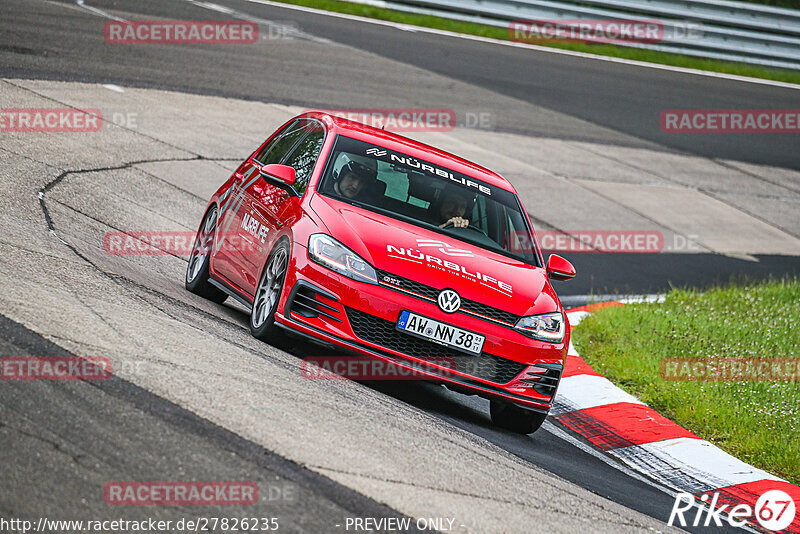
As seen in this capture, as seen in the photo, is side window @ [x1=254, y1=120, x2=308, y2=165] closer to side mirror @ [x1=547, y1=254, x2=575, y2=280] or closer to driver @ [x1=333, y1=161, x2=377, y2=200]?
driver @ [x1=333, y1=161, x2=377, y2=200]

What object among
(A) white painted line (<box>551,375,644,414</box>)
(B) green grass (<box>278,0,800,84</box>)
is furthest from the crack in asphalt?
(B) green grass (<box>278,0,800,84</box>)

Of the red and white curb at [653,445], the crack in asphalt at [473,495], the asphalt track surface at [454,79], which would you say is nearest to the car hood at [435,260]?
the red and white curb at [653,445]

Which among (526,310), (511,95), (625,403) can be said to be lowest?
(625,403)

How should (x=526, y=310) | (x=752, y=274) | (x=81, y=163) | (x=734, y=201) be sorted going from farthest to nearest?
(x=734, y=201), (x=752, y=274), (x=81, y=163), (x=526, y=310)

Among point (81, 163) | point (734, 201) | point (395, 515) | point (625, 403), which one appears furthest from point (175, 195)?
point (734, 201)

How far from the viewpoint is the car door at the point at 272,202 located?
288 inches

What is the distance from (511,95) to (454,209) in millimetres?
14177

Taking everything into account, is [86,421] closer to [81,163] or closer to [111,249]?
[111,249]

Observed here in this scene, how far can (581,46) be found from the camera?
88.5ft

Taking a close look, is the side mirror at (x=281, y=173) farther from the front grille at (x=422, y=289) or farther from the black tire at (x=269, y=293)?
the front grille at (x=422, y=289)

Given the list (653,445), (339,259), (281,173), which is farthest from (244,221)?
(653,445)

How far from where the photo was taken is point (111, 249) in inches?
346

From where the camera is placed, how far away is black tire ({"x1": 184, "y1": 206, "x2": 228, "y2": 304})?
27.6 feet

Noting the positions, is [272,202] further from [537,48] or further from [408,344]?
[537,48]
